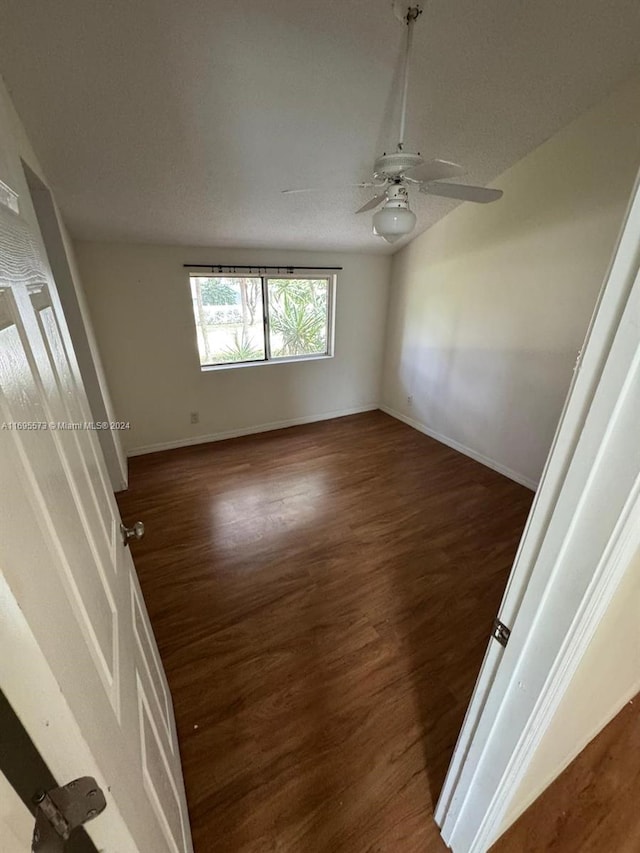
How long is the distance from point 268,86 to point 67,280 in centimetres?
153

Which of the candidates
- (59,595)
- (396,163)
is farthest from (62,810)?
(396,163)

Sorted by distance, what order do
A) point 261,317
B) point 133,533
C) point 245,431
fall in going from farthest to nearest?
point 245,431, point 261,317, point 133,533

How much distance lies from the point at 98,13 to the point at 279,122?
76 cm

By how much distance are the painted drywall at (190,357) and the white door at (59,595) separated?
2456 mm

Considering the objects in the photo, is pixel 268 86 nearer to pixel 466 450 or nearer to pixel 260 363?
pixel 260 363

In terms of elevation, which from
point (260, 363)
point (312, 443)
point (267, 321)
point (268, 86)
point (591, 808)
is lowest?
point (591, 808)

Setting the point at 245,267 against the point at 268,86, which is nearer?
the point at 268,86

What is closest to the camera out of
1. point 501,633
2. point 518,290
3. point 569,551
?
point 569,551

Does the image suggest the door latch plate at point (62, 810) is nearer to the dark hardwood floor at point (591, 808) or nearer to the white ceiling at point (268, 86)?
the dark hardwood floor at point (591, 808)

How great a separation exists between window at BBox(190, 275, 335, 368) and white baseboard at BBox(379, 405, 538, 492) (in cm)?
118

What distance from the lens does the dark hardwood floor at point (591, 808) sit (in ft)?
3.56

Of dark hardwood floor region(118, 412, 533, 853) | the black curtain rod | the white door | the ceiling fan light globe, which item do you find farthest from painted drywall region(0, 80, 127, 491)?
the ceiling fan light globe

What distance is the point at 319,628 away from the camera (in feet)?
5.70

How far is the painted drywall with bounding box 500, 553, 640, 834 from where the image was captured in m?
0.79
